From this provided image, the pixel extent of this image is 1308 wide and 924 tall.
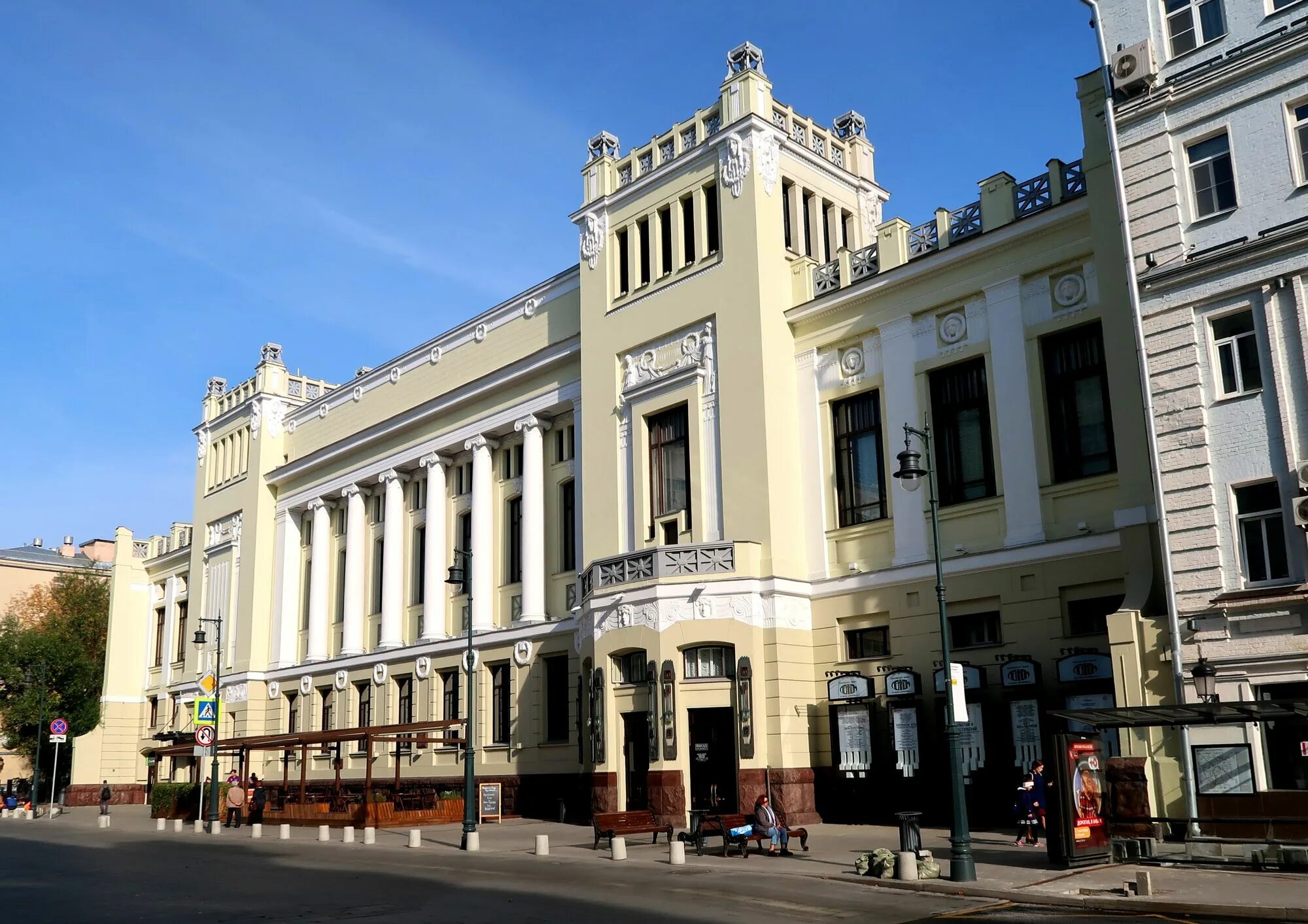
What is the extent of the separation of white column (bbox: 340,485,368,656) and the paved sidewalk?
1365 cm

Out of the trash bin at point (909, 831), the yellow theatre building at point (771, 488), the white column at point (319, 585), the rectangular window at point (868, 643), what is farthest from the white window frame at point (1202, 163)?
the white column at point (319, 585)

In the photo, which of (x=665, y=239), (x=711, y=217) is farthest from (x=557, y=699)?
(x=711, y=217)

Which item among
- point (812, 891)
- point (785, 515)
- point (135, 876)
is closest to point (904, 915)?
point (812, 891)

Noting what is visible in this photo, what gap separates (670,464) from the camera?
3453 centimetres

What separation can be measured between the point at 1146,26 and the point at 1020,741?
1534 cm

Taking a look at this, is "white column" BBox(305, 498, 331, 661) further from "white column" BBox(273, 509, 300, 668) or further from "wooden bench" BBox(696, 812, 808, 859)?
"wooden bench" BBox(696, 812, 808, 859)

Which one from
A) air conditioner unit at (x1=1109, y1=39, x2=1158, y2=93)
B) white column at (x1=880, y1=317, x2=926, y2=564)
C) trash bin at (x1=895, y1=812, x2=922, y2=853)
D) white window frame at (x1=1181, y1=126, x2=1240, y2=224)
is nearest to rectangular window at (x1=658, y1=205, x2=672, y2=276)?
white column at (x1=880, y1=317, x2=926, y2=564)

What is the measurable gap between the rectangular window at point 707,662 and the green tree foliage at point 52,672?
164ft

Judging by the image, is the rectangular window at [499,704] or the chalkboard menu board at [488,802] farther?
the rectangular window at [499,704]

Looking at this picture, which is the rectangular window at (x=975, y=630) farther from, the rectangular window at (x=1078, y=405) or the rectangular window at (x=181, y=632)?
the rectangular window at (x=181, y=632)

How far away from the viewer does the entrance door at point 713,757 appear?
29.6 metres

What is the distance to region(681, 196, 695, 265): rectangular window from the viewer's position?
115 feet

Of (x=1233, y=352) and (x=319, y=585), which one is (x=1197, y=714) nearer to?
(x=1233, y=352)

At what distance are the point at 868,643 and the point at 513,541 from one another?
16.1 meters
